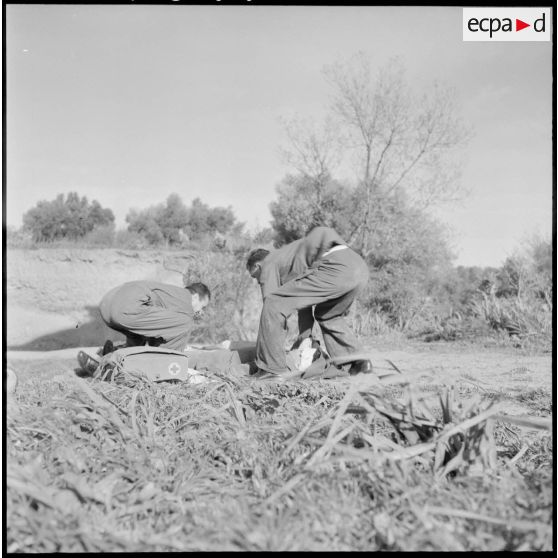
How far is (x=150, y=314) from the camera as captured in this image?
382 centimetres

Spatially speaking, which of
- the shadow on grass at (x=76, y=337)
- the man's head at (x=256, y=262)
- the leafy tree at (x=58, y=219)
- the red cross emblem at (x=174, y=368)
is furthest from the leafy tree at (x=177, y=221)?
the red cross emblem at (x=174, y=368)

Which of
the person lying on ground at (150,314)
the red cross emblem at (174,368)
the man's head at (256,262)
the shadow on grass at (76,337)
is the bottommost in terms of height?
the shadow on grass at (76,337)

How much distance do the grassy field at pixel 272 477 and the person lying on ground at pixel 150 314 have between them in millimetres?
2215

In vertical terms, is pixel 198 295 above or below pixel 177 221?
below

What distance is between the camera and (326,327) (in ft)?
14.4

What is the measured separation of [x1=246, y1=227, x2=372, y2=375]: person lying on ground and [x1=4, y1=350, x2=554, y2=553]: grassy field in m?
2.15

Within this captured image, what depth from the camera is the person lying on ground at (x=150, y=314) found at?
12.5 ft

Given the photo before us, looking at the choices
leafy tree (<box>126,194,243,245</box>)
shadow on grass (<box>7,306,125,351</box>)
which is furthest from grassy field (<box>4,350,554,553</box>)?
leafy tree (<box>126,194,243,245</box>)

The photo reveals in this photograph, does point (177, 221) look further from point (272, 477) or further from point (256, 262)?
point (272, 477)

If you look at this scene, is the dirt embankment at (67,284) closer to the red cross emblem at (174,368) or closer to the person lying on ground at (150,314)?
the person lying on ground at (150,314)

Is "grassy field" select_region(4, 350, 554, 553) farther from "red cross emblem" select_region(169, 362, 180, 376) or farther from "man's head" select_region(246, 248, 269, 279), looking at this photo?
"man's head" select_region(246, 248, 269, 279)

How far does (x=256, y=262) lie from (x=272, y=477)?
328 cm

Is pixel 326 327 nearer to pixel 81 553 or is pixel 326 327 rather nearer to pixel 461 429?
pixel 461 429

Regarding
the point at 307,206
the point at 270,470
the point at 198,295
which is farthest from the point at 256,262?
the point at 307,206
